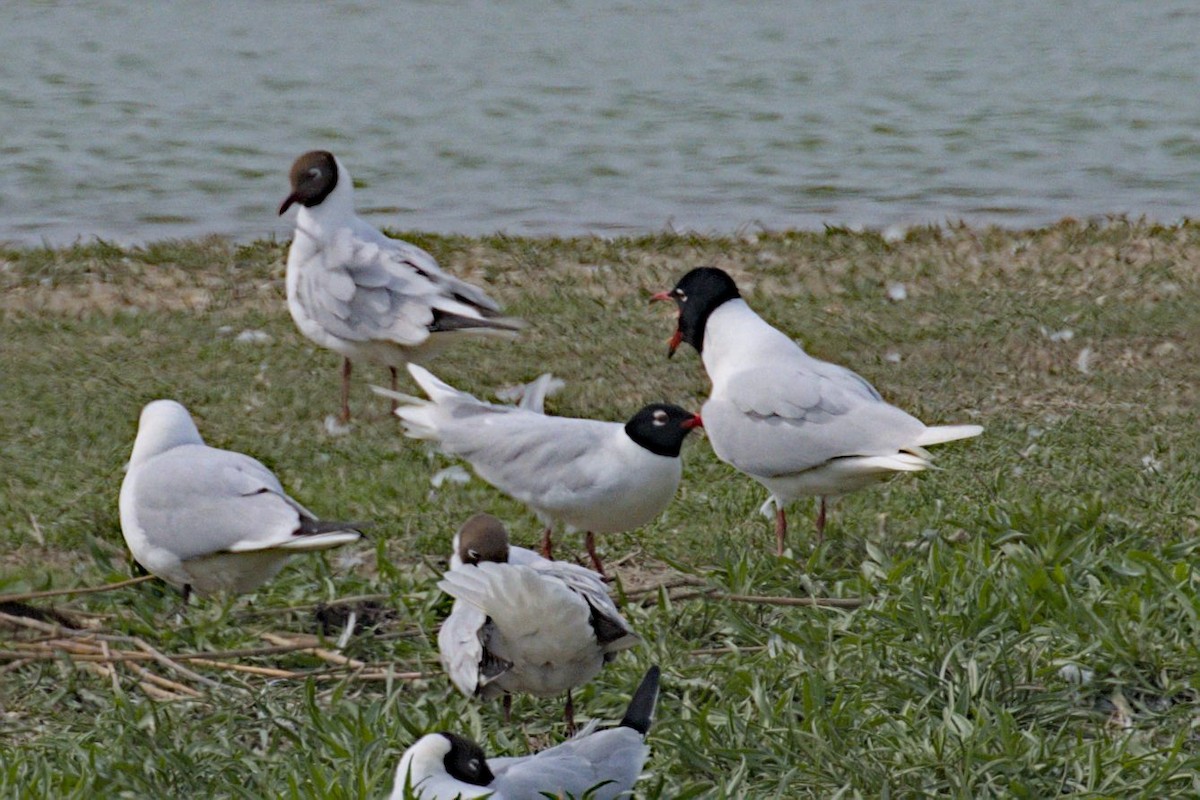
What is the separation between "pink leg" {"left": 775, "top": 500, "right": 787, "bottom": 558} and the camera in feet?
18.8

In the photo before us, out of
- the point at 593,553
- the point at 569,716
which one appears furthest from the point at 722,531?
the point at 569,716

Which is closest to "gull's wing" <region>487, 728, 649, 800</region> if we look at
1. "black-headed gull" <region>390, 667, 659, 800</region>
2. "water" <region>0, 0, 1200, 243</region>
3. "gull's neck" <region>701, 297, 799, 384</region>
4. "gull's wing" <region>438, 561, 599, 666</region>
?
"black-headed gull" <region>390, 667, 659, 800</region>

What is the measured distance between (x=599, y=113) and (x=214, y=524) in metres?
10.4

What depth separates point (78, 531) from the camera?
241 inches

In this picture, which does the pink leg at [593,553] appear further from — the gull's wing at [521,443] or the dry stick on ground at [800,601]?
the dry stick on ground at [800,601]

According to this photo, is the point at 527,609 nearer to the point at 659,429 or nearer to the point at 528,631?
the point at 528,631

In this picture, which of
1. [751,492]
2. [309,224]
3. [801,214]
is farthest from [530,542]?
[801,214]

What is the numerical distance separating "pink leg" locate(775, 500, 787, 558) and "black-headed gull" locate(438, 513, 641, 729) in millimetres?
1295

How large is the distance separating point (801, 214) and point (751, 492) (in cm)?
557

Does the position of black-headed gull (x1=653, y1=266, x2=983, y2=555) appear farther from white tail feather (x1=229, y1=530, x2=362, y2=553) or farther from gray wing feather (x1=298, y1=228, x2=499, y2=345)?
gray wing feather (x1=298, y1=228, x2=499, y2=345)

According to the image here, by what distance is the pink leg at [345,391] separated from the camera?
7.57 m

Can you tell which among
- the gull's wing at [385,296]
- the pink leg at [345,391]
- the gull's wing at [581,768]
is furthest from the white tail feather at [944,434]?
the pink leg at [345,391]

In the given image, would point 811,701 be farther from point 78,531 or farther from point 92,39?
point 92,39

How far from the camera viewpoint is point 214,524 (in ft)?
16.9
